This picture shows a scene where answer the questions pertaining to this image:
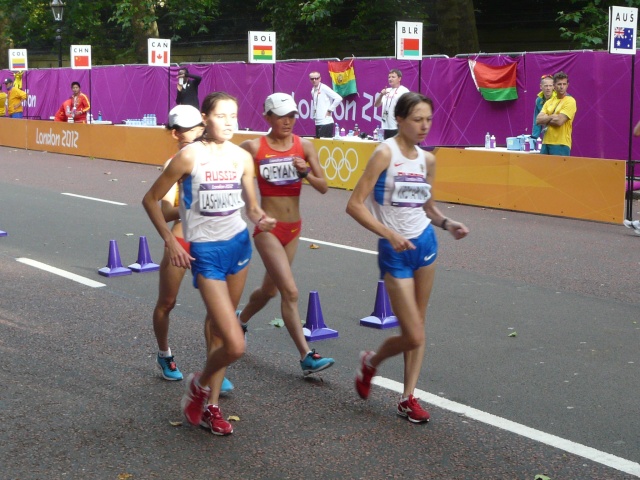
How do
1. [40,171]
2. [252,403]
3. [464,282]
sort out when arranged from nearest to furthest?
[252,403]
[464,282]
[40,171]

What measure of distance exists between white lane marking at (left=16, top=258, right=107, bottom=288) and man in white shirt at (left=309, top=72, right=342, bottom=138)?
11.4m

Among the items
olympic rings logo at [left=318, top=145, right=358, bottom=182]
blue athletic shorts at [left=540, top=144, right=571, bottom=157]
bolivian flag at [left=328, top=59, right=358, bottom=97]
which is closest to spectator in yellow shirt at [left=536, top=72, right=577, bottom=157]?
blue athletic shorts at [left=540, top=144, right=571, bottom=157]

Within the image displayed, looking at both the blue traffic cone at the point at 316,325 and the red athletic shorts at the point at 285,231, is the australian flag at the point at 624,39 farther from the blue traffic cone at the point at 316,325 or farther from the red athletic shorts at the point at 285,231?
the red athletic shorts at the point at 285,231

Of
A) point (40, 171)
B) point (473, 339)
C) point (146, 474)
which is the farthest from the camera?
point (40, 171)

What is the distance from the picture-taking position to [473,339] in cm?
770

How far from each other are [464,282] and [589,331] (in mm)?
2158

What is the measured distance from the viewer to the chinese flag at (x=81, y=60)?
98.6ft

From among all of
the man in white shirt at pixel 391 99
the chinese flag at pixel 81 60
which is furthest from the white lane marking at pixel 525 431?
the chinese flag at pixel 81 60

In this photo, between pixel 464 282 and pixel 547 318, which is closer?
pixel 547 318

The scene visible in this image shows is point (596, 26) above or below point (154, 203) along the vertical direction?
above

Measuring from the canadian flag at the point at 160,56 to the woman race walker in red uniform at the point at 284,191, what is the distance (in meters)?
20.0

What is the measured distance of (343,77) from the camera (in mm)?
25344

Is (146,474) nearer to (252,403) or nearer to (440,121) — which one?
(252,403)

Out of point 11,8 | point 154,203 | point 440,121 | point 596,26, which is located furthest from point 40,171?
point 11,8
